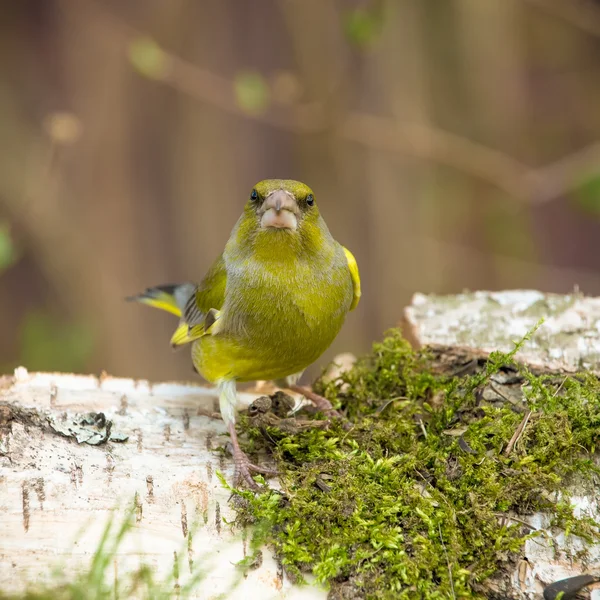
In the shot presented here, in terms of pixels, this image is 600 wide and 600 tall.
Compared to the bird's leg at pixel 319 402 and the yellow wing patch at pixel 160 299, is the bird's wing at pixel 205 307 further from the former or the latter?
the bird's leg at pixel 319 402

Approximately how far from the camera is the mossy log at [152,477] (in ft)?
9.02

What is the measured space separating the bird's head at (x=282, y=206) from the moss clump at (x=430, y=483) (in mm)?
1031

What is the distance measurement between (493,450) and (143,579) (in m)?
1.63

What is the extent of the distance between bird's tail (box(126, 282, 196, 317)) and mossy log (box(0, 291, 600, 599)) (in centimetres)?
79

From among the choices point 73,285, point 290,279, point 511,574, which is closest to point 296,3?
point 73,285

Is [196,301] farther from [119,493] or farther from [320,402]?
[119,493]

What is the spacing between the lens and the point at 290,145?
25.2 feet

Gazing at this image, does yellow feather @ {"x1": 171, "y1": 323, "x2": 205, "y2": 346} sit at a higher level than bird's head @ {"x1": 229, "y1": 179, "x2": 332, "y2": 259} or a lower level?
lower

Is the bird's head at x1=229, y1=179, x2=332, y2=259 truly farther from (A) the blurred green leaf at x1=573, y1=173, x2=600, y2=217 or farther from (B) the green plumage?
(A) the blurred green leaf at x1=573, y1=173, x2=600, y2=217

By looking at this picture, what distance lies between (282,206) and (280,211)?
3cm

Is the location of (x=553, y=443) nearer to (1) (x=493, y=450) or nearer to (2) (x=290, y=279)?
(1) (x=493, y=450)

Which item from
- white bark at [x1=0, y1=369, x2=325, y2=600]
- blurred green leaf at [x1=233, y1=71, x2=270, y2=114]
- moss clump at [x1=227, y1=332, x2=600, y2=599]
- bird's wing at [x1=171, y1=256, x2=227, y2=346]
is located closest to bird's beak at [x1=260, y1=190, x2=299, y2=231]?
bird's wing at [x1=171, y1=256, x2=227, y2=346]

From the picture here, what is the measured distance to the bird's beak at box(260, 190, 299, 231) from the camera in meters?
3.53

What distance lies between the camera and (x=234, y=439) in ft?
11.7
